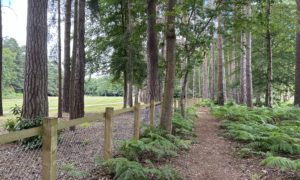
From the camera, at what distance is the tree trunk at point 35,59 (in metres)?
7.20

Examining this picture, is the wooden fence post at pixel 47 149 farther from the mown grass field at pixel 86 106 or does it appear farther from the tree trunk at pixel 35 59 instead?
the mown grass field at pixel 86 106

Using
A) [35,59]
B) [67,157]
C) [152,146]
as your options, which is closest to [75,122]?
[67,157]

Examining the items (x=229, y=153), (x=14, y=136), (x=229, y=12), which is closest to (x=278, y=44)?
(x=229, y=12)

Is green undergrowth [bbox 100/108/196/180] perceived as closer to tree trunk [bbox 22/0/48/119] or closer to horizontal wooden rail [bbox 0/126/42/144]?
horizontal wooden rail [bbox 0/126/42/144]

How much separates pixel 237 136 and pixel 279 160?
3042 millimetres

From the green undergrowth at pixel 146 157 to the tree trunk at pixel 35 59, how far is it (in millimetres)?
2627

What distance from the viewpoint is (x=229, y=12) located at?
10297 millimetres

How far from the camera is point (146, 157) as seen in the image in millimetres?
5973

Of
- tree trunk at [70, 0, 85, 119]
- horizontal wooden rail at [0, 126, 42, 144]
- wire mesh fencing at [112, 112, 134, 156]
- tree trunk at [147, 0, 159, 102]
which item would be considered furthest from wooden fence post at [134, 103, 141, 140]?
tree trunk at [70, 0, 85, 119]

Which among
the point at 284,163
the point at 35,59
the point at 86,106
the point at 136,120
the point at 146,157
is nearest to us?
the point at 284,163

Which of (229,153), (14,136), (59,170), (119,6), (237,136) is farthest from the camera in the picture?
(119,6)

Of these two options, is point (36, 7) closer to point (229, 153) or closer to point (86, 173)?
point (86, 173)

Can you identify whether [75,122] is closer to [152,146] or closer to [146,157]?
[152,146]

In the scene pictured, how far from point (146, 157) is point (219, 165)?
145 cm
